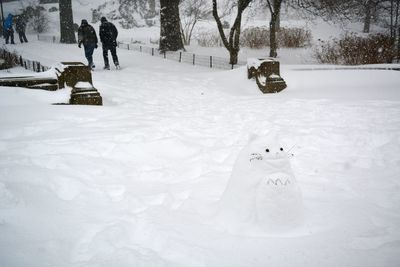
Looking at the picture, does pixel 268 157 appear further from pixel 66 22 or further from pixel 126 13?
pixel 126 13

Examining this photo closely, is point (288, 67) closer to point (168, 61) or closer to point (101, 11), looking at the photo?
point (168, 61)

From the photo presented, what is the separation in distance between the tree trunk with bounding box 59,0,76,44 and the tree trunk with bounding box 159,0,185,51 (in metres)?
8.39

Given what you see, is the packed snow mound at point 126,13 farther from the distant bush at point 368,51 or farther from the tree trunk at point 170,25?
the distant bush at point 368,51

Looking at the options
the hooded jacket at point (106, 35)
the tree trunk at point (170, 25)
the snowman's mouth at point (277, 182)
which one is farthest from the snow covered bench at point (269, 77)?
the tree trunk at point (170, 25)

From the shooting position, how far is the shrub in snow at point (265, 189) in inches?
119

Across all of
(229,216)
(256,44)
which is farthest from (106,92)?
(256,44)

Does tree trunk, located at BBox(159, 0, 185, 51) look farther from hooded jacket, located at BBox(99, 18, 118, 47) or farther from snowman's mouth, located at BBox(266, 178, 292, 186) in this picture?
snowman's mouth, located at BBox(266, 178, 292, 186)

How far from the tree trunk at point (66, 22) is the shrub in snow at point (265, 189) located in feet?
70.1

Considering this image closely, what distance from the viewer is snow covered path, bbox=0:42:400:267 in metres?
2.92

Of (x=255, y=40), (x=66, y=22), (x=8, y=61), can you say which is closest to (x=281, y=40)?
(x=255, y=40)

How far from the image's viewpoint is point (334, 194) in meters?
3.97

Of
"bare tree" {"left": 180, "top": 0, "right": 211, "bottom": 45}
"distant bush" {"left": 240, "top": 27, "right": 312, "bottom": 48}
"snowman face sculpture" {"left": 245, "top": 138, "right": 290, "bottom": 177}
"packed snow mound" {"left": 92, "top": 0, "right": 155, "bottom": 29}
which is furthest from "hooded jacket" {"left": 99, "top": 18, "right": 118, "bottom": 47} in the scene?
"packed snow mound" {"left": 92, "top": 0, "right": 155, "bottom": 29}

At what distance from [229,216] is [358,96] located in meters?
6.15

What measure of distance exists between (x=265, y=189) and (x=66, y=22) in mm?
22159
